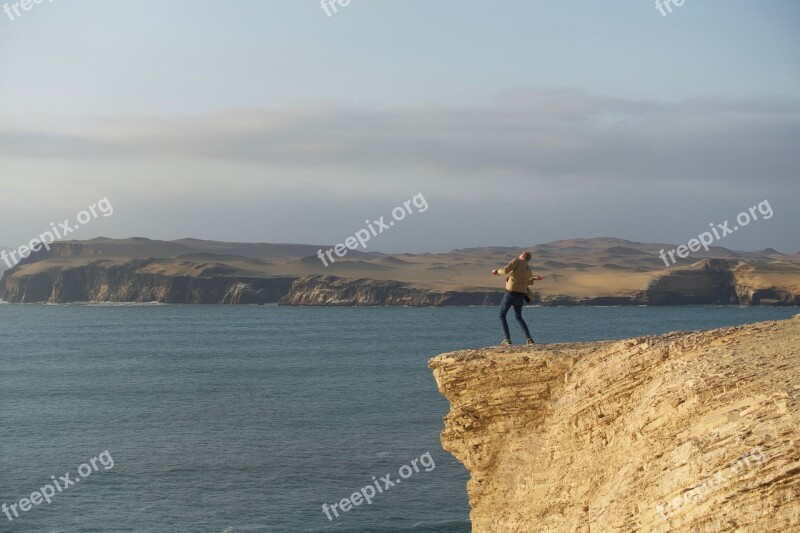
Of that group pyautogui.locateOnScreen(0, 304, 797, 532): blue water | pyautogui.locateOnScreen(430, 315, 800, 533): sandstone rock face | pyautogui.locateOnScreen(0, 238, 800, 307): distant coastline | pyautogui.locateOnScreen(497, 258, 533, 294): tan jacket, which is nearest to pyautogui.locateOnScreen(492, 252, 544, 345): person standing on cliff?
pyautogui.locateOnScreen(497, 258, 533, 294): tan jacket

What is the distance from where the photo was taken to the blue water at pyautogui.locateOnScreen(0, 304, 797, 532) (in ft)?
97.1

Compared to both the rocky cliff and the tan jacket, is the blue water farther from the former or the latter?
the rocky cliff

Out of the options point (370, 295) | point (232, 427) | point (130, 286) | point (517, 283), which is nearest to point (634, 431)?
point (517, 283)

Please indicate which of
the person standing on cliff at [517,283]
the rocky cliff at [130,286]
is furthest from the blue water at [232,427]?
the rocky cliff at [130,286]

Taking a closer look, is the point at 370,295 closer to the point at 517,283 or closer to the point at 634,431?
the point at 517,283

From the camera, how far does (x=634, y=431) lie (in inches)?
543

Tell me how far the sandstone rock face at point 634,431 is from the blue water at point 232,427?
37.9 ft

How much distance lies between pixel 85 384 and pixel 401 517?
3940 centimetres

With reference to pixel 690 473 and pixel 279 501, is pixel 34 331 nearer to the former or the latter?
pixel 279 501

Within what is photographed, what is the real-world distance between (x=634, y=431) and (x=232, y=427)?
32.9 m

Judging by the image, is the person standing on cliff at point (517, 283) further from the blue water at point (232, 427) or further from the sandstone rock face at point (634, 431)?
the blue water at point (232, 427)

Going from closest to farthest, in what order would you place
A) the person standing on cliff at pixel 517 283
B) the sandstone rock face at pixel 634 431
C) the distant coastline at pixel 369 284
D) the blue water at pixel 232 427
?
the sandstone rock face at pixel 634 431
the person standing on cliff at pixel 517 283
the blue water at pixel 232 427
the distant coastline at pixel 369 284

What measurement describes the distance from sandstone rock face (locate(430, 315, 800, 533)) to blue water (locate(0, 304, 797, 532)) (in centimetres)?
1154

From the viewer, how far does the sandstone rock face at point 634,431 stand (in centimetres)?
1086
